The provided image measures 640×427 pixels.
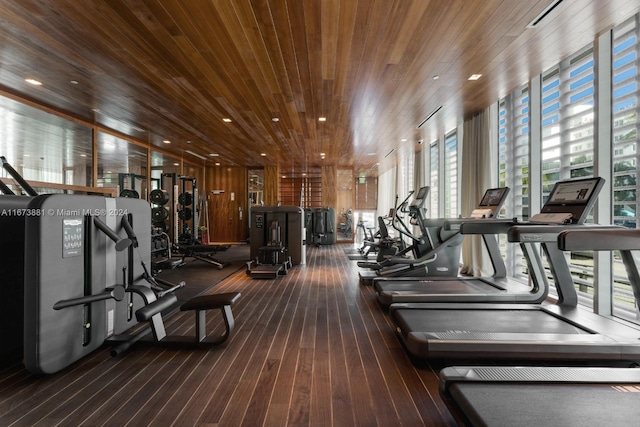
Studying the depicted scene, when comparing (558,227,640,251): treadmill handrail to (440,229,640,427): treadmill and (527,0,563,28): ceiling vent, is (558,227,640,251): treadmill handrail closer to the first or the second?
(440,229,640,427): treadmill

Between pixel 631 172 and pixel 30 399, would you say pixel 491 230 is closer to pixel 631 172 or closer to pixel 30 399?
pixel 631 172

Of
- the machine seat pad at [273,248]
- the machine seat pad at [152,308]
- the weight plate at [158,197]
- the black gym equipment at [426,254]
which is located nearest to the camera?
the machine seat pad at [152,308]

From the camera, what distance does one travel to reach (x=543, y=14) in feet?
9.64

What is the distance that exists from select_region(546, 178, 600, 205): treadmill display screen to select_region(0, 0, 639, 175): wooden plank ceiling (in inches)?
57.6

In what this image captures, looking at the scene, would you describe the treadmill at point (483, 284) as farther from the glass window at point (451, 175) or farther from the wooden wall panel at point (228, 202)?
the wooden wall panel at point (228, 202)

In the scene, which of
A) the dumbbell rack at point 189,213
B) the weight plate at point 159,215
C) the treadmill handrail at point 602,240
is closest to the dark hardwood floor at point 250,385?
the treadmill handrail at point 602,240

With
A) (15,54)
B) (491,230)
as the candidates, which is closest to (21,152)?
(15,54)

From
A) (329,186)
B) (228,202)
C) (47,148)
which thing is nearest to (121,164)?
(47,148)

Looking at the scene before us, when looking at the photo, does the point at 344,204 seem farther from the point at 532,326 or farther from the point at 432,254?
the point at 532,326

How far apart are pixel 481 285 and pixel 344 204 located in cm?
892

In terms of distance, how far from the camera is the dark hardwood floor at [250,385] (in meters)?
1.88

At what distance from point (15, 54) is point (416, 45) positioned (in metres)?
4.27

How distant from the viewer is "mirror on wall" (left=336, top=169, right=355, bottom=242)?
41.4 ft

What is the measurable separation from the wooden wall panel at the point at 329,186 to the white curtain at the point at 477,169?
231 inches
